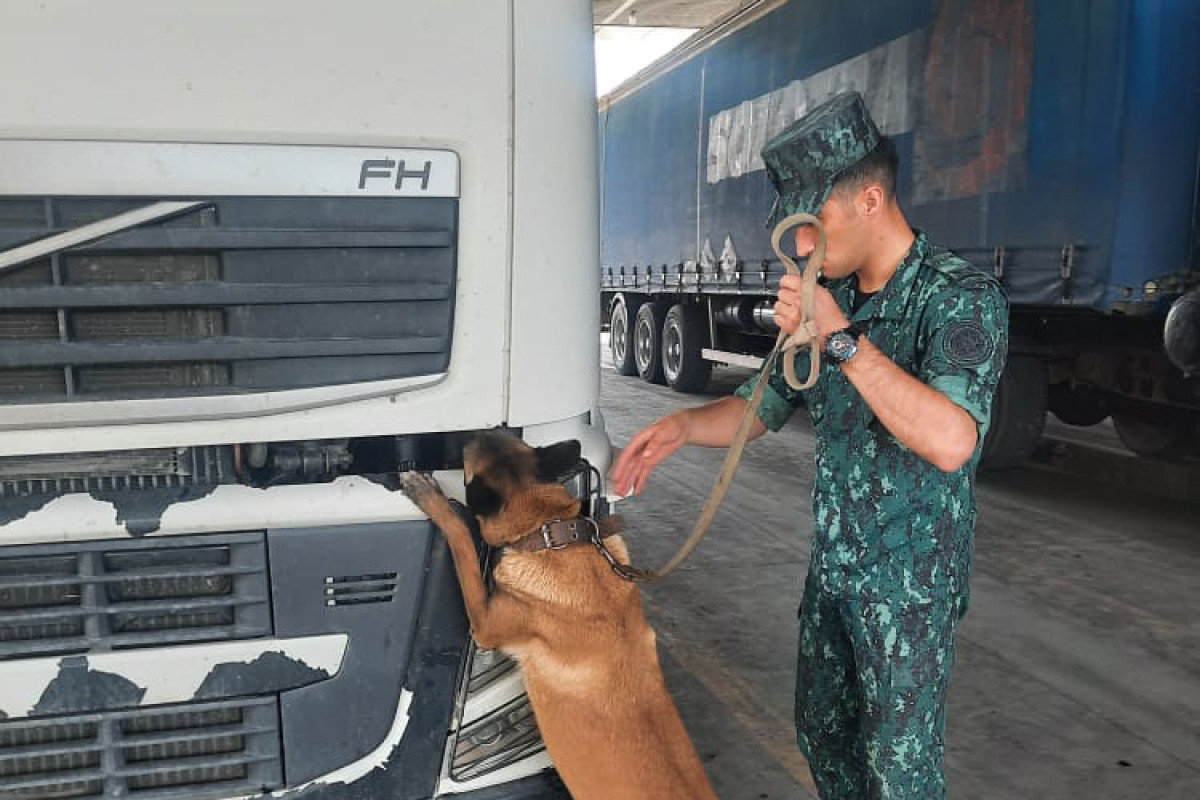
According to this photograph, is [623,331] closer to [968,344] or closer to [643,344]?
[643,344]

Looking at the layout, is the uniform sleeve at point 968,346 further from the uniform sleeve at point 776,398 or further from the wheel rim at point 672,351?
the wheel rim at point 672,351

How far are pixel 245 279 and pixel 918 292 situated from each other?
1.33 m

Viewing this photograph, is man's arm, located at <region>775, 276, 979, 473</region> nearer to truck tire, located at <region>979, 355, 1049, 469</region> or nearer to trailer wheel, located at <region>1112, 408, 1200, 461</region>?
truck tire, located at <region>979, 355, 1049, 469</region>

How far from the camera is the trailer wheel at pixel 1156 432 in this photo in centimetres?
705

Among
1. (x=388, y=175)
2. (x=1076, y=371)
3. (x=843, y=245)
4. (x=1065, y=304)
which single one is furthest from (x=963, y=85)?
(x=388, y=175)

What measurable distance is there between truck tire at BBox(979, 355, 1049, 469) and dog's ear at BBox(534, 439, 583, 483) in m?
5.63

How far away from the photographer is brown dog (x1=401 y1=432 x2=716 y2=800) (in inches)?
79.3

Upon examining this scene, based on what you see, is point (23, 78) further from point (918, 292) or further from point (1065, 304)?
point (1065, 304)

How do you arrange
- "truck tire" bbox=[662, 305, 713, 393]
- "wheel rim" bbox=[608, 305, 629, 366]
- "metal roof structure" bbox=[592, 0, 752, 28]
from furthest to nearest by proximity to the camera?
"metal roof structure" bbox=[592, 0, 752, 28] → "wheel rim" bbox=[608, 305, 629, 366] → "truck tire" bbox=[662, 305, 713, 393]

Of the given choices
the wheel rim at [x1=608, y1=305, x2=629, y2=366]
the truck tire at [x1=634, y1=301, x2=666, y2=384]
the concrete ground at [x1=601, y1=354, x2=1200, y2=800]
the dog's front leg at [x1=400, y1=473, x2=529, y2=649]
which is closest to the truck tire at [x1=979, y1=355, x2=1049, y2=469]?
the concrete ground at [x1=601, y1=354, x2=1200, y2=800]

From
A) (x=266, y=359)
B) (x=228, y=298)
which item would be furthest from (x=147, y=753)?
(x=228, y=298)

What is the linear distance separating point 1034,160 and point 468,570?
527cm

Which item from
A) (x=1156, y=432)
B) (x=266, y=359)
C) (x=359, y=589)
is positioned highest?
(x=266, y=359)

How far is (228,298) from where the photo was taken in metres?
1.82
